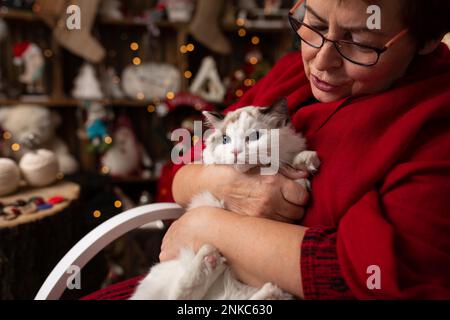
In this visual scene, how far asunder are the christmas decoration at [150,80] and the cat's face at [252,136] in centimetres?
195

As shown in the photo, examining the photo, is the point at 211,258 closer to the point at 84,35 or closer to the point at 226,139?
the point at 226,139

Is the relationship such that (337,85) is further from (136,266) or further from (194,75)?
(194,75)

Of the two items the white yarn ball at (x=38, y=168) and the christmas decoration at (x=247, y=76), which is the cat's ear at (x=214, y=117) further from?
the christmas decoration at (x=247, y=76)

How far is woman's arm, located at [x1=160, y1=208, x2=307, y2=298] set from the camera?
713 millimetres

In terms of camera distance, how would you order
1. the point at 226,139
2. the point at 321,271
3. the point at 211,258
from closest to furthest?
the point at 321,271 → the point at 211,258 → the point at 226,139

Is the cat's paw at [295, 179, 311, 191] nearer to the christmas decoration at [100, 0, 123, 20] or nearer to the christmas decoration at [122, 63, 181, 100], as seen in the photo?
the christmas decoration at [122, 63, 181, 100]

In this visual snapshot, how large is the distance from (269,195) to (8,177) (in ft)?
3.97

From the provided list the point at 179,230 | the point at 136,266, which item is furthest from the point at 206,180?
the point at 136,266

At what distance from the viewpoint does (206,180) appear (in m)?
0.94

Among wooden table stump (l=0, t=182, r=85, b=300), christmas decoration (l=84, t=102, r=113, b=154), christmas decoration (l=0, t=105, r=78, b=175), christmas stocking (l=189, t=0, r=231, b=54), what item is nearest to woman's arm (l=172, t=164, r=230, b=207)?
wooden table stump (l=0, t=182, r=85, b=300)

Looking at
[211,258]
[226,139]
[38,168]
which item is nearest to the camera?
[211,258]

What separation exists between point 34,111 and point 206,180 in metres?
1.98

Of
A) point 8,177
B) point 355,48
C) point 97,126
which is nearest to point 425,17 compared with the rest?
point 355,48

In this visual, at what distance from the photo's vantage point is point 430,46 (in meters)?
0.77
